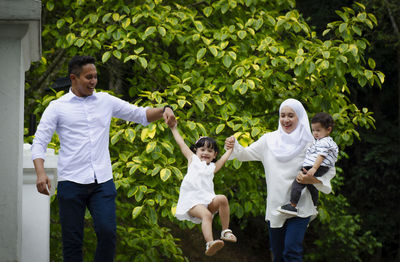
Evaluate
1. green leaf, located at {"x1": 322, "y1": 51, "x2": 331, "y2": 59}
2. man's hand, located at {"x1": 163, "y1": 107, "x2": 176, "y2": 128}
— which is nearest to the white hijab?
man's hand, located at {"x1": 163, "y1": 107, "x2": 176, "y2": 128}

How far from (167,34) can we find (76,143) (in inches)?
142

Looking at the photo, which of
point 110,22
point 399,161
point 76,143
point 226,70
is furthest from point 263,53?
point 399,161

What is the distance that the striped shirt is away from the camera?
519 centimetres

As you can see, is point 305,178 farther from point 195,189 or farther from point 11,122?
point 11,122

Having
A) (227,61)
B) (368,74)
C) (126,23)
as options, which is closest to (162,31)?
(126,23)

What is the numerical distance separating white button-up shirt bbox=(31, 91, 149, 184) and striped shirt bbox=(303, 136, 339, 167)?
1.71m

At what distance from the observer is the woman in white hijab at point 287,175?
17.1 ft

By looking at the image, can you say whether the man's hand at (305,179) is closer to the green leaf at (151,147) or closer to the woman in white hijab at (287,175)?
the woman in white hijab at (287,175)

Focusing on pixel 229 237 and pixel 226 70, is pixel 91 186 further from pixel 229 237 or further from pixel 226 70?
pixel 226 70

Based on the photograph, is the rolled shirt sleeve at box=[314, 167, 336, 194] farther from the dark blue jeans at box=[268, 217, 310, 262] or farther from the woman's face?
the woman's face

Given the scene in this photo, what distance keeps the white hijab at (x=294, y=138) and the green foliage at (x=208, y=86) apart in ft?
4.56

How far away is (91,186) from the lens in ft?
14.5

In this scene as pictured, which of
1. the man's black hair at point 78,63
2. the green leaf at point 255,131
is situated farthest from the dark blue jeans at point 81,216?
the green leaf at point 255,131

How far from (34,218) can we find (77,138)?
1.63 metres
